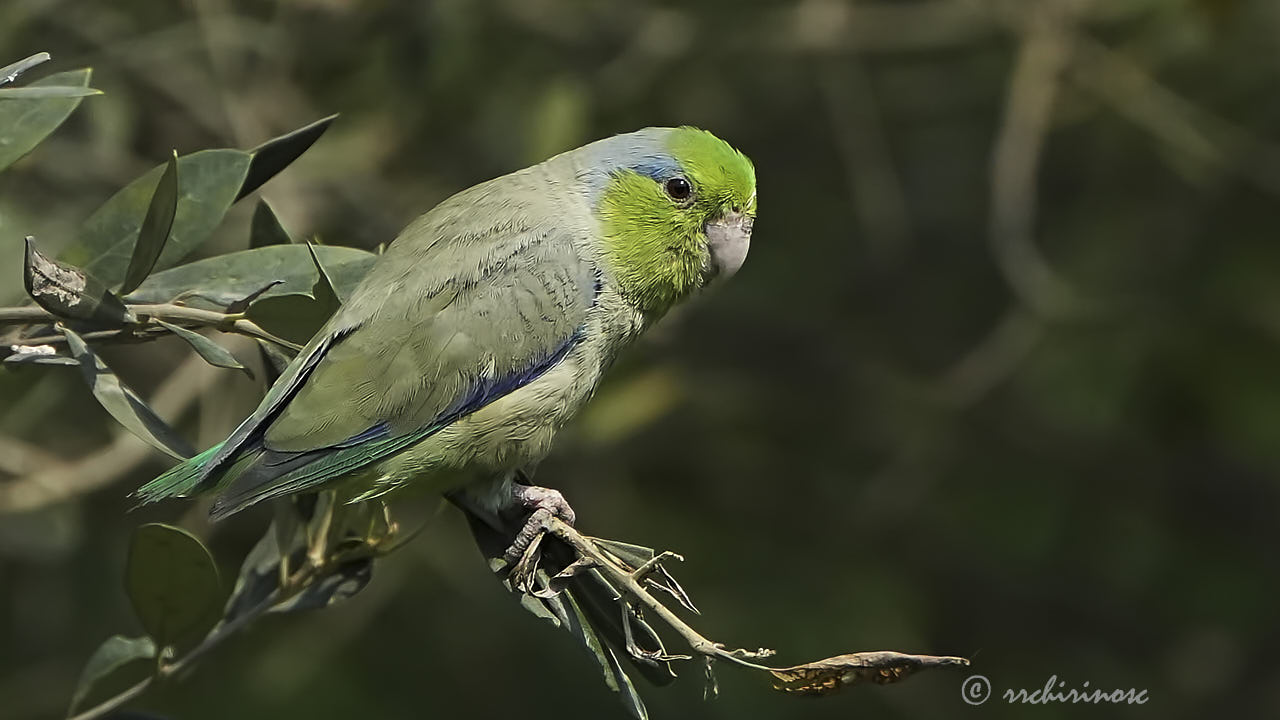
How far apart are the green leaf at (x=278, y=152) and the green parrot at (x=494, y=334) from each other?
336 mm

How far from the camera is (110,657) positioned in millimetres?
2529

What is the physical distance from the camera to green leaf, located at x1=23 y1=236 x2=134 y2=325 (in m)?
2.13

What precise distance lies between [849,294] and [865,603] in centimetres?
130

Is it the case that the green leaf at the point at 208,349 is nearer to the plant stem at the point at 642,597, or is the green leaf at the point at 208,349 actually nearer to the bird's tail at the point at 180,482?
the bird's tail at the point at 180,482

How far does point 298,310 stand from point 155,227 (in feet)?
1.05

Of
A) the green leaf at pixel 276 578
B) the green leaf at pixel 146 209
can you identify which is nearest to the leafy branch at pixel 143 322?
the green leaf at pixel 146 209

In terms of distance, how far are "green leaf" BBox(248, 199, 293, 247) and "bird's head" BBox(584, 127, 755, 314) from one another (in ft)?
2.38

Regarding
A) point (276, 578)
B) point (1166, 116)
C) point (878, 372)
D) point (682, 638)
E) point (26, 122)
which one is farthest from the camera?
point (878, 372)

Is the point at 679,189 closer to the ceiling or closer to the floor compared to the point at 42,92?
closer to the ceiling

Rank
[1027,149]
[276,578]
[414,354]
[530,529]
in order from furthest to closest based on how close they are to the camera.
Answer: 1. [1027,149]
2. [414,354]
3. [276,578]
4. [530,529]

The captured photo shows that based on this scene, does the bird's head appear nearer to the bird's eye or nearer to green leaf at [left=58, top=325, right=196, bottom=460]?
the bird's eye

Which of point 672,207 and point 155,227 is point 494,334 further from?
point 155,227

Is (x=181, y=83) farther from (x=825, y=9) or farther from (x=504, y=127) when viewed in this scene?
(x=825, y=9)

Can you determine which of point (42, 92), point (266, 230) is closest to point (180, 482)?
point (266, 230)
